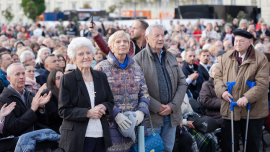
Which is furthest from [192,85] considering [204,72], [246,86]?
[246,86]

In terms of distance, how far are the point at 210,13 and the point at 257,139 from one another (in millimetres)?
17450

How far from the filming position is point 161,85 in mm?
4098

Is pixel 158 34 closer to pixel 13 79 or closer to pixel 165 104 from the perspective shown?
pixel 165 104

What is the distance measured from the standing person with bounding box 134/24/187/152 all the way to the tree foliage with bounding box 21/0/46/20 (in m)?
59.8

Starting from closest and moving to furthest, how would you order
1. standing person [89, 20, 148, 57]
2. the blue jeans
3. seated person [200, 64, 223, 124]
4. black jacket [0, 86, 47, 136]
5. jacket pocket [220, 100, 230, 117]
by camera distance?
1. black jacket [0, 86, 47, 136]
2. the blue jeans
3. standing person [89, 20, 148, 57]
4. jacket pocket [220, 100, 230, 117]
5. seated person [200, 64, 223, 124]

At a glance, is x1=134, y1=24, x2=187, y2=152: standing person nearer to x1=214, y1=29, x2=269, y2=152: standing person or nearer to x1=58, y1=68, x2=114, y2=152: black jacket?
x1=58, y1=68, x2=114, y2=152: black jacket

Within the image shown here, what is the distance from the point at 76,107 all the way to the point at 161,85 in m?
1.26

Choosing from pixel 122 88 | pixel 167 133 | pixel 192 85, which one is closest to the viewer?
pixel 122 88

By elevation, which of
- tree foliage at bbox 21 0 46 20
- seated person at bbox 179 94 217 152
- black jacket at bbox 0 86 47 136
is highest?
tree foliage at bbox 21 0 46 20

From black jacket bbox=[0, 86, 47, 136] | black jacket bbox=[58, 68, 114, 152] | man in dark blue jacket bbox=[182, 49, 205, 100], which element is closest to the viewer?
black jacket bbox=[58, 68, 114, 152]

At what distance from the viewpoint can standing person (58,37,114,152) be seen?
3.21 m

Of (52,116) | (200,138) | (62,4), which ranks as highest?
(62,4)

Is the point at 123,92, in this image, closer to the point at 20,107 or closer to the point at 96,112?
the point at 96,112

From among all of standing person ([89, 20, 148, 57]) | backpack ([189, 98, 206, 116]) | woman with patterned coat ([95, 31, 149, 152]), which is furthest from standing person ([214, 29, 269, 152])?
woman with patterned coat ([95, 31, 149, 152])
